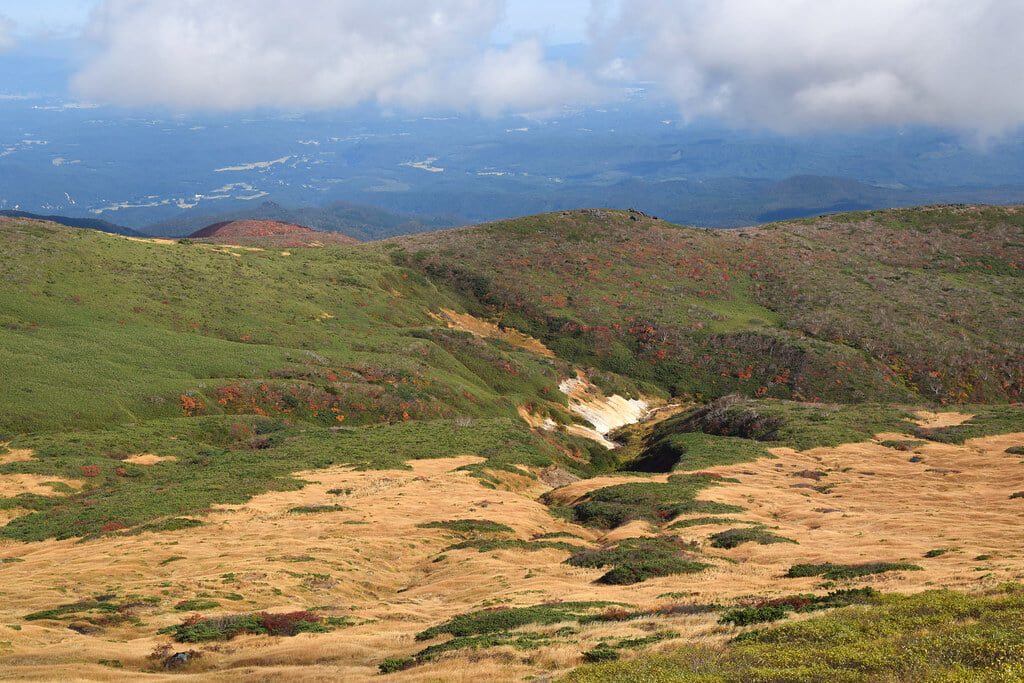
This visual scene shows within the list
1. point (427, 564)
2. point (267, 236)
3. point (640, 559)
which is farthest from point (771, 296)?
point (267, 236)

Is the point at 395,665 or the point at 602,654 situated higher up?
the point at 602,654

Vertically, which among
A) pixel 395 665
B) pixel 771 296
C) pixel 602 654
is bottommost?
pixel 395 665

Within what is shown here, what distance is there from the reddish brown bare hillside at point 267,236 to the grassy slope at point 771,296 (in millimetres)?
36164

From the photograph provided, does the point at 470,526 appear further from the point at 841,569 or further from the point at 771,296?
the point at 771,296

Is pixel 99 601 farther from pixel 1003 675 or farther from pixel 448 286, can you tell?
pixel 448 286

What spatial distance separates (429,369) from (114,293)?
38.8 m

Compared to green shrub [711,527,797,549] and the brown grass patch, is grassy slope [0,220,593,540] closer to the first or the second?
the brown grass patch

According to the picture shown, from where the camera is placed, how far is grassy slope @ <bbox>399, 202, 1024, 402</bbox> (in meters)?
99.2

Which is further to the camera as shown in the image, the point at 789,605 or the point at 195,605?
the point at 195,605

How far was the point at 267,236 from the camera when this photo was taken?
166 metres

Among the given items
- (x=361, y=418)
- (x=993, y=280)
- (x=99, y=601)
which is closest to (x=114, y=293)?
(x=361, y=418)

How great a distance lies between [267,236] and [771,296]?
4881 inches

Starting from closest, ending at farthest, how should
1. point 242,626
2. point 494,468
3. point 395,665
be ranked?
point 395,665
point 242,626
point 494,468

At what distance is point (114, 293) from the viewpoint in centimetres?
7594
